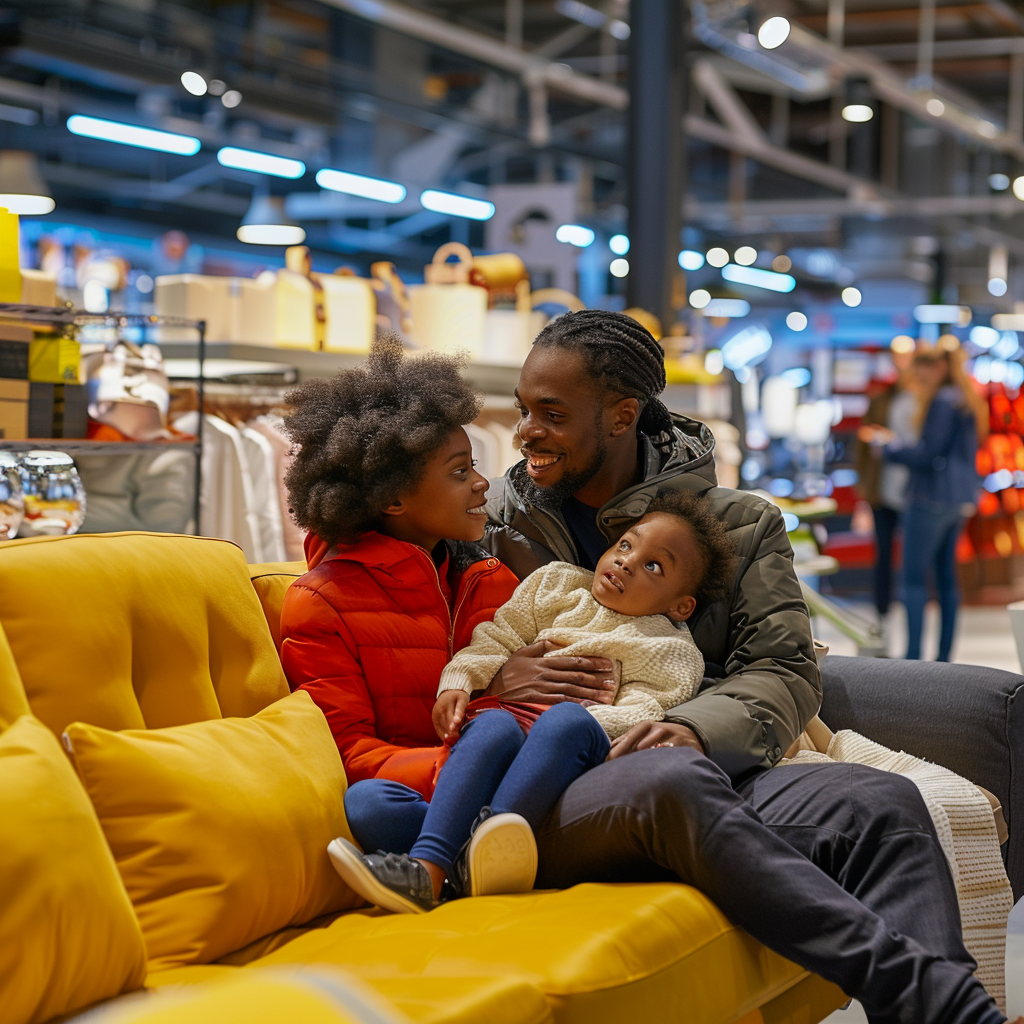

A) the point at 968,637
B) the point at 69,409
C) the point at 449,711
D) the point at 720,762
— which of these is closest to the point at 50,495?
the point at 69,409

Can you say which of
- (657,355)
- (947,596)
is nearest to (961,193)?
(947,596)

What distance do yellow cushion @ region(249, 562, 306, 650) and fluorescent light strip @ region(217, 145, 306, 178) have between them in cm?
775

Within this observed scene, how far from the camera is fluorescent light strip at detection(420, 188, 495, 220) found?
11.8 m

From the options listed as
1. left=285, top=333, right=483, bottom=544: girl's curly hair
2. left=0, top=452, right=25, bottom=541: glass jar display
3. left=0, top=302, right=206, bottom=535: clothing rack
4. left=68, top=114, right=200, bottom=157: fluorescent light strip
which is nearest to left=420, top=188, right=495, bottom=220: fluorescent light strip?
left=68, top=114, right=200, bottom=157: fluorescent light strip

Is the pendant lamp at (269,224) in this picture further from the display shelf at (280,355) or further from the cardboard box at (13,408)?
the cardboard box at (13,408)

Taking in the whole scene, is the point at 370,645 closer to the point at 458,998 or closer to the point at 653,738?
the point at 653,738

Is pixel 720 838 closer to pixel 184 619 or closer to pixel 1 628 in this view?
pixel 184 619

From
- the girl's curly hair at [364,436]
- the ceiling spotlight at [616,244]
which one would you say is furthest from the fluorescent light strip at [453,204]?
the girl's curly hair at [364,436]

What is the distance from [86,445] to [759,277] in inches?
649

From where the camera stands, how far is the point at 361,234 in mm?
17000

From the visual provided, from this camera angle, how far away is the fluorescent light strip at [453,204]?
11844mm

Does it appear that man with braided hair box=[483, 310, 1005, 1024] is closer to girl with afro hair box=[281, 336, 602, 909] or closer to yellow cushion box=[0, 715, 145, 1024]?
girl with afro hair box=[281, 336, 602, 909]

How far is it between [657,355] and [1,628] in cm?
154

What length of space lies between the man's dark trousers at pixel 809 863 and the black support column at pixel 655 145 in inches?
213
